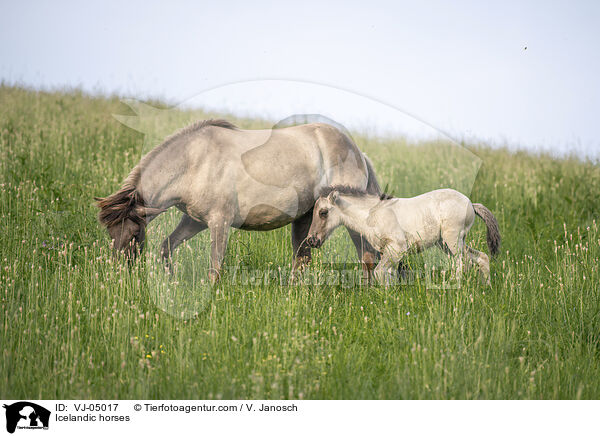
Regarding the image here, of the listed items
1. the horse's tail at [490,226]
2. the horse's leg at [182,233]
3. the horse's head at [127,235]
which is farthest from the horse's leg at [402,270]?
the horse's head at [127,235]

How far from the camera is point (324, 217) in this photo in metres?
6.21

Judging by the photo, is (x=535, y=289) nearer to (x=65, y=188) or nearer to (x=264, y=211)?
(x=264, y=211)

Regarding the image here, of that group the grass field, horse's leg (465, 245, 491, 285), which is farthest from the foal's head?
horse's leg (465, 245, 491, 285)

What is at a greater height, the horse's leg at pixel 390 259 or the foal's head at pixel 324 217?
the foal's head at pixel 324 217

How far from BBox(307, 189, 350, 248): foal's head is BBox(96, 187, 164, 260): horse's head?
180 centimetres

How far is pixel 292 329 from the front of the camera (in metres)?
5.24

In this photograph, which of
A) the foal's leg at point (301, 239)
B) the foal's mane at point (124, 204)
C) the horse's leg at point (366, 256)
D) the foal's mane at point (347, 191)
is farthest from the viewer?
the foal's leg at point (301, 239)

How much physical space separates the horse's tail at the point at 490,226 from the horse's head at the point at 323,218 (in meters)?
1.75

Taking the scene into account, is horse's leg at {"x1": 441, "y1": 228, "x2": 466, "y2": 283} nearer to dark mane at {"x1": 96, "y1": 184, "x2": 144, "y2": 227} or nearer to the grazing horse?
the grazing horse

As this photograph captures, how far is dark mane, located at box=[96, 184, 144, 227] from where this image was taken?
5.92 metres

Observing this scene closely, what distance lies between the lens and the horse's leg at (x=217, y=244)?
6.08 metres
